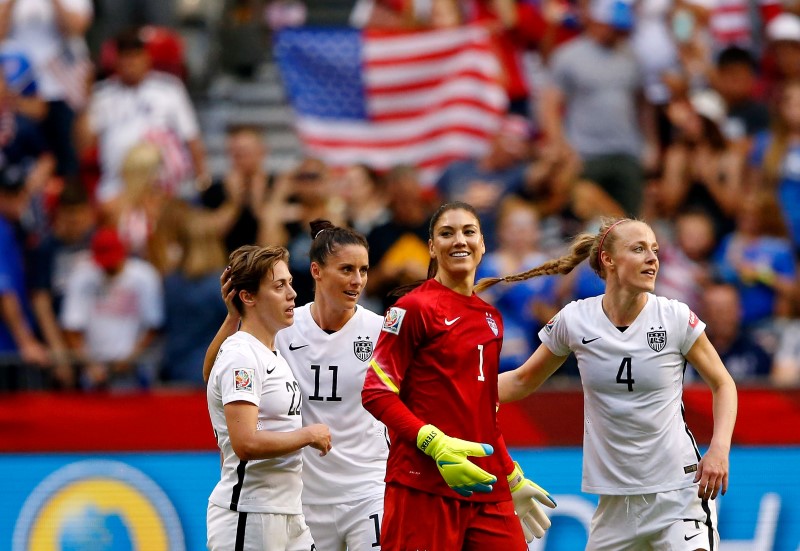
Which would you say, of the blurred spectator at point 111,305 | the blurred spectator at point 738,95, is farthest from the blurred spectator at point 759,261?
the blurred spectator at point 111,305

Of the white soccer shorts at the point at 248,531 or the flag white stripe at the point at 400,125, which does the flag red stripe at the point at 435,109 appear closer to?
the flag white stripe at the point at 400,125

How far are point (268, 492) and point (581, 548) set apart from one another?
12.7ft

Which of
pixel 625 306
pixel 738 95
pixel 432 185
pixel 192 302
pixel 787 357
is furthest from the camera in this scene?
pixel 738 95

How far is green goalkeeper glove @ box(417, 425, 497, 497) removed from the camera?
21.9 ft

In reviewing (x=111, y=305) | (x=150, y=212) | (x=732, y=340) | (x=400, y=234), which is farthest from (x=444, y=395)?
(x=150, y=212)

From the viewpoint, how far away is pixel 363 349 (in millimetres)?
7977

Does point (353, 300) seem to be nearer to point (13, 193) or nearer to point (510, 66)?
point (13, 193)

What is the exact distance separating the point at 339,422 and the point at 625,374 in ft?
5.08

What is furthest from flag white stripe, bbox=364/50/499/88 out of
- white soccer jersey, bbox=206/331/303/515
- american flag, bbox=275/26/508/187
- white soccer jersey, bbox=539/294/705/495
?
white soccer jersey, bbox=206/331/303/515

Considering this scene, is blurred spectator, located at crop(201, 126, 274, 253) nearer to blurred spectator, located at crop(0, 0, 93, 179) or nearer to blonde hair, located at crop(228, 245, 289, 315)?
blurred spectator, located at crop(0, 0, 93, 179)

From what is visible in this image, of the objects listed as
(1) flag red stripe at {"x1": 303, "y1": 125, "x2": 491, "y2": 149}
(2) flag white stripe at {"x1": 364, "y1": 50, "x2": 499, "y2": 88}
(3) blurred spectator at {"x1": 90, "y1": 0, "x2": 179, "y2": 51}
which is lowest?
(1) flag red stripe at {"x1": 303, "y1": 125, "x2": 491, "y2": 149}

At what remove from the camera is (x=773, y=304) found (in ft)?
40.2

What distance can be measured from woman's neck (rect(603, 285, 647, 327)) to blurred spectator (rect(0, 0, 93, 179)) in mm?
8219

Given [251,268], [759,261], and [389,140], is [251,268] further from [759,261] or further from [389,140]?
[389,140]
